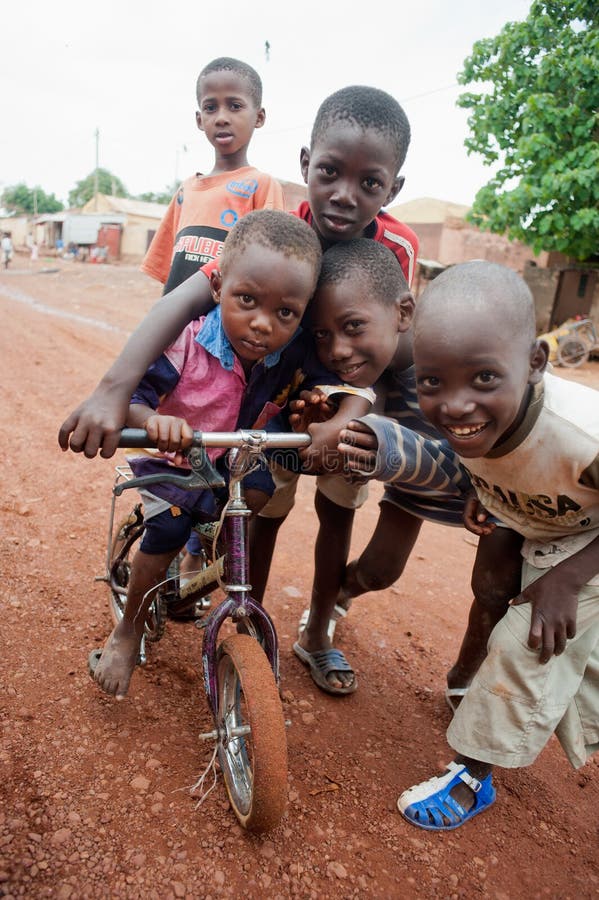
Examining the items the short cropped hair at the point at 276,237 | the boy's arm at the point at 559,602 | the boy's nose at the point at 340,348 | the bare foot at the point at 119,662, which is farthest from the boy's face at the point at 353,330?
the bare foot at the point at 119,662

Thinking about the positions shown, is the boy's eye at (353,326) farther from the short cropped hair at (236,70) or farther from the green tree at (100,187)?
the green tree at (100,187)

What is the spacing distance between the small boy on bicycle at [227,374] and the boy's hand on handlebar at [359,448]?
11 centimetres

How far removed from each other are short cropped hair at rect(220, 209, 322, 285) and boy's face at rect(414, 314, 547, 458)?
439 mm

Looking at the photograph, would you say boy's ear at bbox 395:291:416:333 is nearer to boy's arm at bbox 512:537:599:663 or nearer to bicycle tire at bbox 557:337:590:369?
boy's arm at bbox 512:537:599:663

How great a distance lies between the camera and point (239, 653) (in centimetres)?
185

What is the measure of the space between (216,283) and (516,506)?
1.20 meters

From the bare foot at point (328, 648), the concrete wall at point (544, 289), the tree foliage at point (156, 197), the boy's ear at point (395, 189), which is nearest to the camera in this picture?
the boy's ear at point (395, 189)

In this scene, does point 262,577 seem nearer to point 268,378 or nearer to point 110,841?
point 268,378

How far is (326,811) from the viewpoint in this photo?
2051 millimetres

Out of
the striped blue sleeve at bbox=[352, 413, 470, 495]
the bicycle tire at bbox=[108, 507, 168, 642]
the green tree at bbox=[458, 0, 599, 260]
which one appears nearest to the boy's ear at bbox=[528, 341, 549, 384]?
the striped blue sleeve at bbox=[352, 413, 470, 495]

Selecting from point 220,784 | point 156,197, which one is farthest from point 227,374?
point 156,197

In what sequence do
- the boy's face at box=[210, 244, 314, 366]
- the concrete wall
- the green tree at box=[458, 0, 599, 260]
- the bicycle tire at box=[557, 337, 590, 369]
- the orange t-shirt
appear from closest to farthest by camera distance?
1. the boy's face at box=[210, 244, 314, 366]
2. the orange t-shirt
3. the green tree at box=[458, 0, 599, 260]
4. the bicycle tire at box=[557, 337, 590, 369]
5. the concrete wall

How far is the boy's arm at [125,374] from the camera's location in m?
1.75

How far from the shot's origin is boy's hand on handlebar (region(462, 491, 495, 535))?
2121 millimetres
